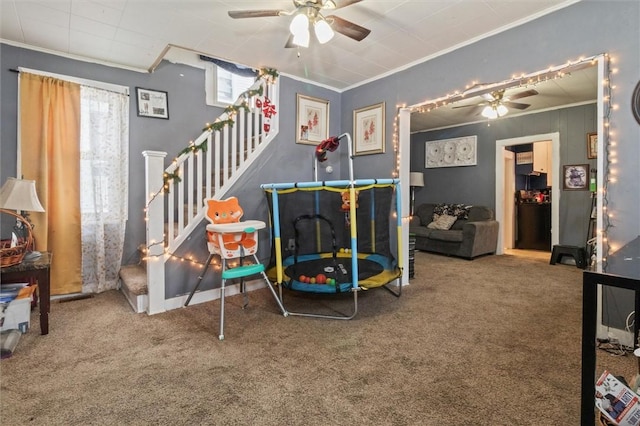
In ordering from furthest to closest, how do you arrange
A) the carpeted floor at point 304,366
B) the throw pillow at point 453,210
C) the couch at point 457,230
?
the throw pillow at point 453,210 < the couch at point 457,230 < the carpeted floor at point 304,366

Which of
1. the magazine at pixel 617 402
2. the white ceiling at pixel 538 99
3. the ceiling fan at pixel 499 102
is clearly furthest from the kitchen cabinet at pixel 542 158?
the magazine at pixel 617 402

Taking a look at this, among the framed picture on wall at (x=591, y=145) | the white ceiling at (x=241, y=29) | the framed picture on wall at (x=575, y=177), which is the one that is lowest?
the framed picture on wall at (x=575, y=177)

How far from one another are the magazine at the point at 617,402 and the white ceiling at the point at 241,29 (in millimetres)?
2523

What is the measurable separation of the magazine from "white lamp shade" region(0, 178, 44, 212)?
3.34 m

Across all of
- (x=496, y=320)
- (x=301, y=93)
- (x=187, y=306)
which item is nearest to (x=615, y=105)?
(x=496, y=320)

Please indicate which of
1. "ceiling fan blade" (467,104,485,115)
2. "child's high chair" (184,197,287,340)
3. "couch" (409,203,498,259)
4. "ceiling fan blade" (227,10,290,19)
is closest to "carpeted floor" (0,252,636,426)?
"child's high chair" (184,197,287,340)

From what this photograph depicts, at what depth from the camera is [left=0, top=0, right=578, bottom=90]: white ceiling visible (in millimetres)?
2457

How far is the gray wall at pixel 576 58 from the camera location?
2201 millimetres

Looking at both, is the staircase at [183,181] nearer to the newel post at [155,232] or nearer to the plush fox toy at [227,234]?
the newel post at [155,232]

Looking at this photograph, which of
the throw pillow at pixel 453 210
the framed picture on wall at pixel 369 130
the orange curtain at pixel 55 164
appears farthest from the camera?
the throw pillow at pixel 453 210

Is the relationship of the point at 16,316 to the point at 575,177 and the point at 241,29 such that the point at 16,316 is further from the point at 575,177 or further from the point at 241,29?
the point at 575,177

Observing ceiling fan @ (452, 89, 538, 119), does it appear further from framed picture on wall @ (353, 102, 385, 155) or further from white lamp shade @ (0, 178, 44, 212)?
white lamp shade @ (0, 178, 44, 212)

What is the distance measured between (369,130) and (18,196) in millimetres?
3431

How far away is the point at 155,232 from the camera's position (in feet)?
9.12
